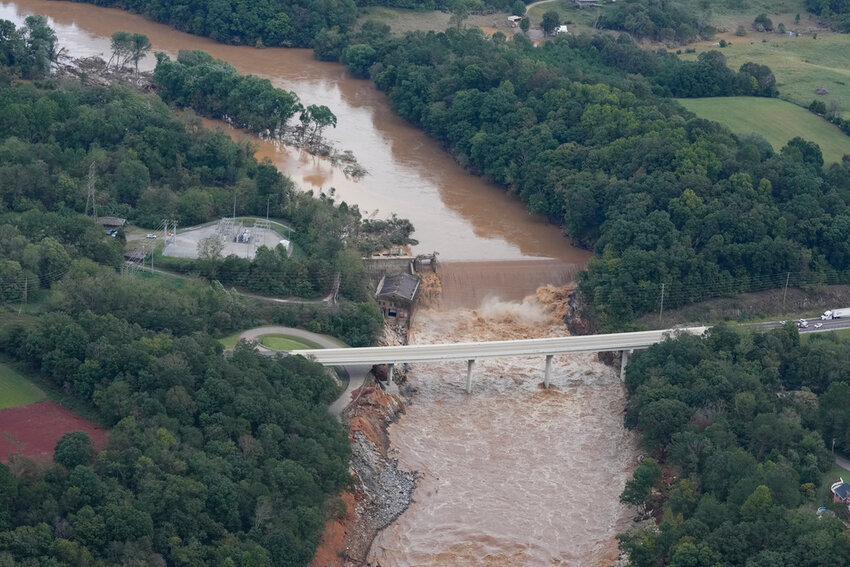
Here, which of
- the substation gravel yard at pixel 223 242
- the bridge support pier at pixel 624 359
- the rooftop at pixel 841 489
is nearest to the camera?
the rooftop at pixel 841 489

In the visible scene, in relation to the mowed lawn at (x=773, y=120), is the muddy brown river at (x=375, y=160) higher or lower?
lower

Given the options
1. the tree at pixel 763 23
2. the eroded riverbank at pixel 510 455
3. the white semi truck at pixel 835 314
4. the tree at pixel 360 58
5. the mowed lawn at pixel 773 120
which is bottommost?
the eroded riverbank at pixel 510 455

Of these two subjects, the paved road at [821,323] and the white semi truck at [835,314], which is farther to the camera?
the white semi truck at [835,314]

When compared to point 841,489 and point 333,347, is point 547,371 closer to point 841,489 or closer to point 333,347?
point 333,347

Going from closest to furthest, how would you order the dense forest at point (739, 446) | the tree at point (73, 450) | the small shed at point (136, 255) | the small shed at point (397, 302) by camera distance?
the dense forest at point (739, 446) < the tree at point (73, 450) < the small shed at point (136, 255) < the small shed at point (397, 302)

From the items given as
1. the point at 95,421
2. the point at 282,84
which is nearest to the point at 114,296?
the point at 95,421

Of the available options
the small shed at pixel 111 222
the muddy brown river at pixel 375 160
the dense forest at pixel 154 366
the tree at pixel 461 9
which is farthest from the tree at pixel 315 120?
the small shed at pixel 111 222

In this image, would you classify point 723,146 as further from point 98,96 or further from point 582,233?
point 98,96

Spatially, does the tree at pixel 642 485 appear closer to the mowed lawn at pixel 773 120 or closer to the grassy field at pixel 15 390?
the grassy field at pixel 15 390
